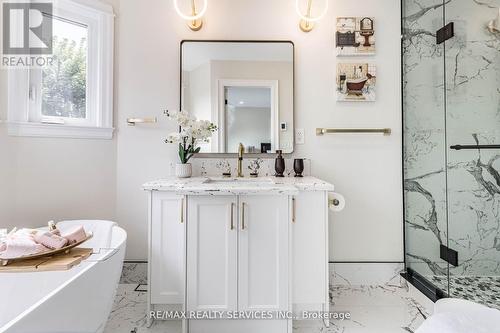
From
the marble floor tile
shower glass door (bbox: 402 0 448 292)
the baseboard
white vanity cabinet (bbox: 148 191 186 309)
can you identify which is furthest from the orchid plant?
the baseboard

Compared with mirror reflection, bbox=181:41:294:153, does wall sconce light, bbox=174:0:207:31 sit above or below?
above

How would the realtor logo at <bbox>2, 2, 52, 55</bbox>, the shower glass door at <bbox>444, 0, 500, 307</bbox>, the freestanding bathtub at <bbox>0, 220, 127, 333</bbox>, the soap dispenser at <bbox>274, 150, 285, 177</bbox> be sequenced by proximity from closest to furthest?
1. the freestanding bathtub at <bbox>0, 220, 127, 333</bbox>
2. the realtor logo at <bbox>2, 2, 52, 55</bbox>
3. the shower glass door at <bbox>444, 0, 500, 307</bbox>
4. the soap dispenser at <bbox>274, 150, 285, 177</bbox>

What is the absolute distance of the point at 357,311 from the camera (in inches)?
70.2

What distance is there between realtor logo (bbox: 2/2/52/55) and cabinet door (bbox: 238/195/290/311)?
175 cm

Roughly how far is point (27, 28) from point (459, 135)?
299 centimetres

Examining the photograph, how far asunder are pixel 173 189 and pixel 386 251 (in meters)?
1.72

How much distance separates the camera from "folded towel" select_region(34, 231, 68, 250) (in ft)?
Result: 4.15

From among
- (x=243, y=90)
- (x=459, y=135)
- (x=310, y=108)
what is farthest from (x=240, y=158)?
(x=459, y=135)

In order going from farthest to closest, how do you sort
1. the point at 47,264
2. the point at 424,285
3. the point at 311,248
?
the point at 424,285, the point at 311,248, the point at 47,264

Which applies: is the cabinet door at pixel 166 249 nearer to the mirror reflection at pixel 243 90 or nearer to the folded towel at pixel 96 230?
the folded towel at pixel 96 230

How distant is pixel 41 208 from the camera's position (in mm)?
1798

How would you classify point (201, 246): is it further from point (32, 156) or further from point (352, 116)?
point (352, 116)

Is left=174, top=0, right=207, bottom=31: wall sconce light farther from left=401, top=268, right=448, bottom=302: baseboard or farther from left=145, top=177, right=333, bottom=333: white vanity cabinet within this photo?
left=401, top=268, right=448, bottom=302: baseboard

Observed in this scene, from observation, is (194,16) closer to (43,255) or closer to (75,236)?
(75,236)
